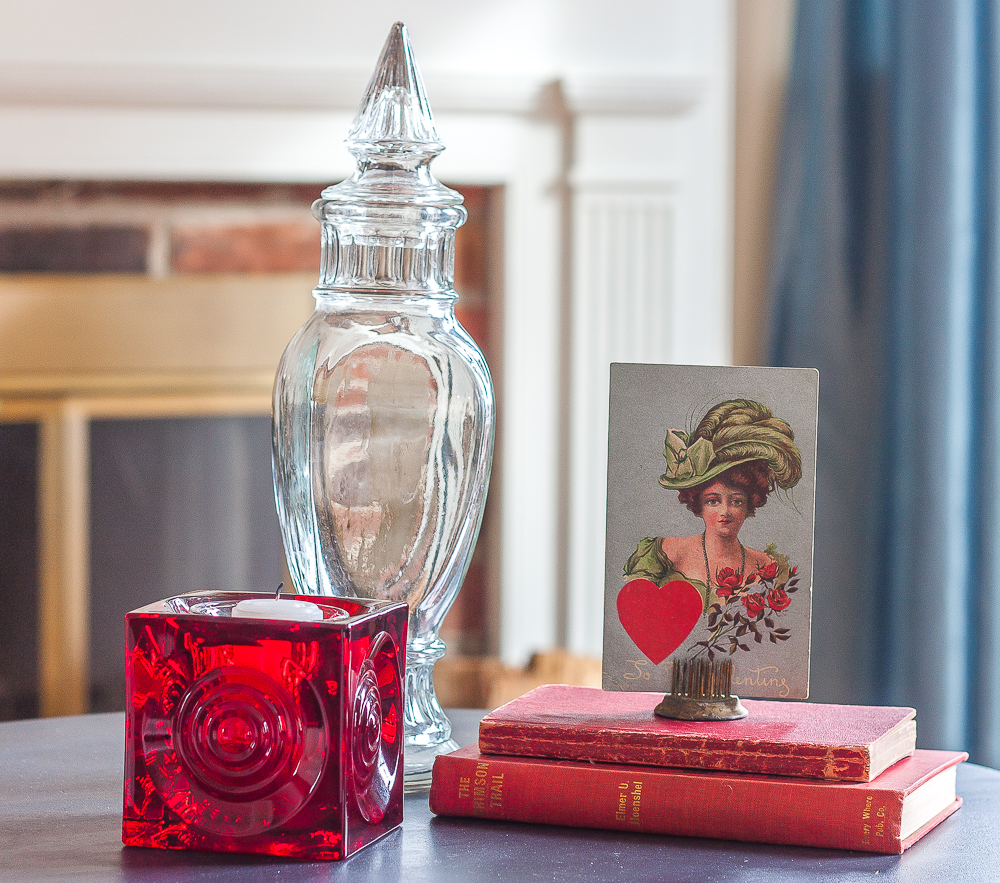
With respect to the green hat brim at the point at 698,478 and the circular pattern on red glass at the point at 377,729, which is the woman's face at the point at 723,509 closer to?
the green hat brim at the point at 698,478

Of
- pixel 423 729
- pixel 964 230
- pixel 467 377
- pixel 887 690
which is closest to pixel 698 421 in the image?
pixel 467 377

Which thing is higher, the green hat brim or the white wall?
the white wall

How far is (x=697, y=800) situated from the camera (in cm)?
61

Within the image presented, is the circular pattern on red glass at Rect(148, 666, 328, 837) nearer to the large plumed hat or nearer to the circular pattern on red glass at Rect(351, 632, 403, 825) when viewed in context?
the circular pattern on red glass at Rect(351, 632, 403, 825)

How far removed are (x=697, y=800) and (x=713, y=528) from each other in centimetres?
14

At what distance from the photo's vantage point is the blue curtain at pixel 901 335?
5.38 feet

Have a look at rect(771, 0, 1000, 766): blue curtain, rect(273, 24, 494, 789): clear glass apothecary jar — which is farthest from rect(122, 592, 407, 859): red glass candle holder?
rect(771, 0, 1000, 766): blue curtain

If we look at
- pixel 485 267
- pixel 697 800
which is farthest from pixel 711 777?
pixel 485 267

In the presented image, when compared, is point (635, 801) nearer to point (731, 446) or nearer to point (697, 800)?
point (697, 800)

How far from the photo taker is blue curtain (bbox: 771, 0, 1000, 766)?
164 cm

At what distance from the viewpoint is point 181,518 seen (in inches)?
76.7

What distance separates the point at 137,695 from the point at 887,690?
4.65 feet

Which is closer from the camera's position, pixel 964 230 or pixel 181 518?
pixel 964 230

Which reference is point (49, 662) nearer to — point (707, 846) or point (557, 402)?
point (557, 402)
